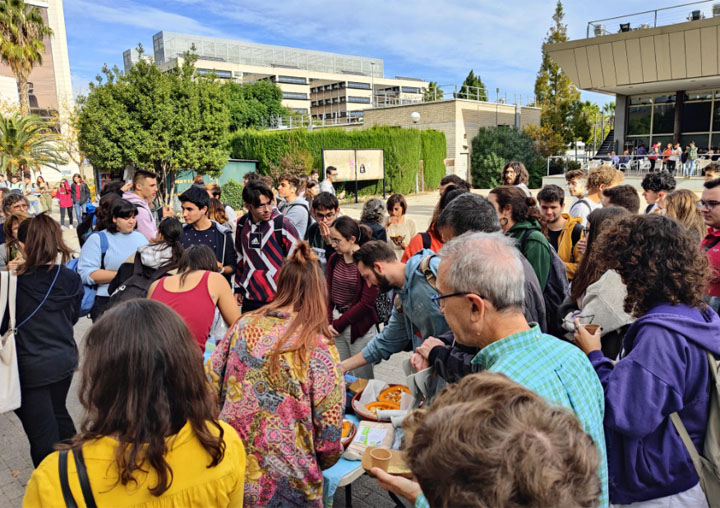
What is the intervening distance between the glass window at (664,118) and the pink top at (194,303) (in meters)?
31.1

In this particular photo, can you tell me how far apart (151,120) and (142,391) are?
19.1 m

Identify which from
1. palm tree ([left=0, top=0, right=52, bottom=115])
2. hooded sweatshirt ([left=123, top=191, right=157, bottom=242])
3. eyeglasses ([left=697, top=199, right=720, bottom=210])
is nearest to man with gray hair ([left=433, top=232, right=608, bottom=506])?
eyeglasses ([left=697, top=199, right=720, bottom=210])

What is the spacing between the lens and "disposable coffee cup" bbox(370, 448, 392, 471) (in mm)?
2135

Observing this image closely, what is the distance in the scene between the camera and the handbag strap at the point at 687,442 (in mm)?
1769

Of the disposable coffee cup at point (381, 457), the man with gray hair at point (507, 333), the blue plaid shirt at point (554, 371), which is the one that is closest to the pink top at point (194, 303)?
the disposable coffee cup at point (381, 457)

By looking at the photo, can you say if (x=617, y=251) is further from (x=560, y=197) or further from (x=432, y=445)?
(x=560, y=197)

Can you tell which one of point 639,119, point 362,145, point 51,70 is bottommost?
point 362,145

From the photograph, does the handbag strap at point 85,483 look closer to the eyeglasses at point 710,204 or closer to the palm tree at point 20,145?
the eyeglasses at point 710,204

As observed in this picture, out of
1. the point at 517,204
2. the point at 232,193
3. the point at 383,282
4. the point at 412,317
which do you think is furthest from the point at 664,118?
the point at 412,317

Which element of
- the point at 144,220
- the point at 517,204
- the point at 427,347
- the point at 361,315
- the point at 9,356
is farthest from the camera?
the point at 144,220

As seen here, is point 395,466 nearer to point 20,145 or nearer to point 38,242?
point 38,242

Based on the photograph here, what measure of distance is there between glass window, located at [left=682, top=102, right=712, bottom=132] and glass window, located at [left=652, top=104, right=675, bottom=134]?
0.58 m

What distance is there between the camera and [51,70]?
201 feet

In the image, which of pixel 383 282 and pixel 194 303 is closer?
pixel 194 303
